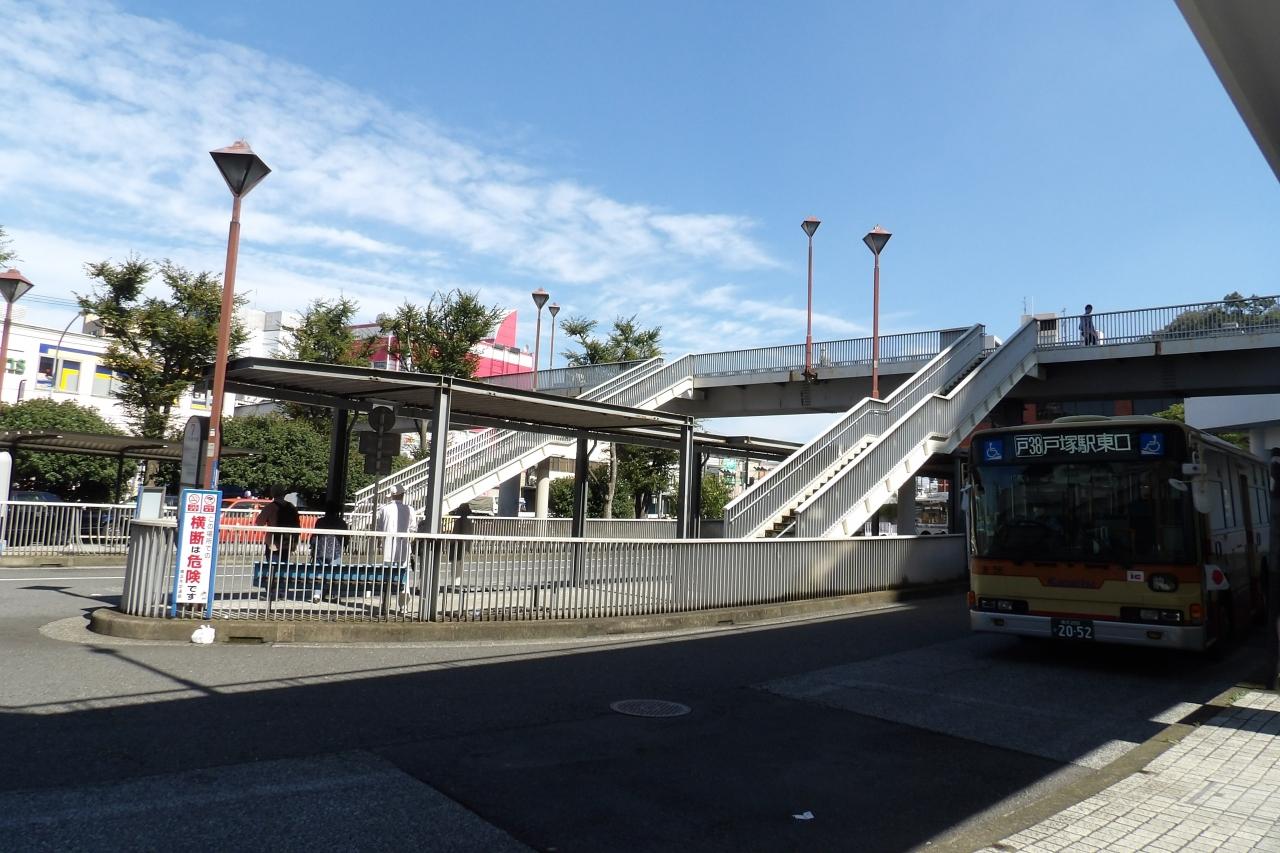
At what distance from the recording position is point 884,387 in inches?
1216

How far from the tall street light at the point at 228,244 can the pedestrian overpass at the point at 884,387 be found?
9.80 metres

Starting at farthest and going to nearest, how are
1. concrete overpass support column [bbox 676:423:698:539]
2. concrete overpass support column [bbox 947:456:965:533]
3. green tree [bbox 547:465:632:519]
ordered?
1. green tree [bbox 547:465:632:519]
2. concrete overpass support column [bbox 947:456:965:533]
3. concrete overpass support column [bbox 676:423:698:539]

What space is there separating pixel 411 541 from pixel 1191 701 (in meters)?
9.03

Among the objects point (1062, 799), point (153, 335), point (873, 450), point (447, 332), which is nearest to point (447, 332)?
point (447, 332)

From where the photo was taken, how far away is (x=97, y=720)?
6.61 meters

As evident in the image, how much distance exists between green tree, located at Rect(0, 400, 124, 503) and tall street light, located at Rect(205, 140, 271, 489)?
2167 cm

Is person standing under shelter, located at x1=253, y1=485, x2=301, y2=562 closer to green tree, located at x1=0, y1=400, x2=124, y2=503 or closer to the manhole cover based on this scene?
the manhole cover

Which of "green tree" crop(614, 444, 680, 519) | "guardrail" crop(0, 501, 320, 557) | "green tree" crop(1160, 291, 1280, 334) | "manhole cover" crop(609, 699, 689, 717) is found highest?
"green tree" crop(1160, 291, 1280, 334)

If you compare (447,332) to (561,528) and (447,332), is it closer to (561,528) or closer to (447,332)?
(447,332)

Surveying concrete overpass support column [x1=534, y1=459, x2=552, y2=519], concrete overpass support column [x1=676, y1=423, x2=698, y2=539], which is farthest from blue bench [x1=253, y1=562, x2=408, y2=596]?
concrete overpass support column [x1=534, y1=459, x2=552, y2=519]

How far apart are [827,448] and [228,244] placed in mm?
13642

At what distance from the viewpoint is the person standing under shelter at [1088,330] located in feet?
88.1

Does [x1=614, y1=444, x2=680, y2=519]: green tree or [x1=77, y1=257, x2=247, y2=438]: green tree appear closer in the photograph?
[x1=77, y1=257, x2=247, y2=438]: green tree

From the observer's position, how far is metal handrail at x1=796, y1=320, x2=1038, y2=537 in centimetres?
1852
